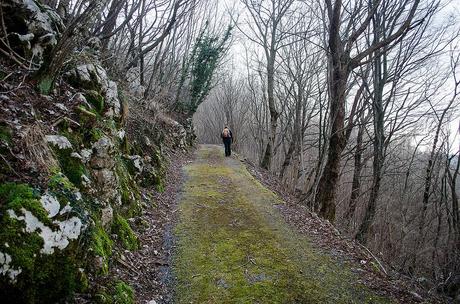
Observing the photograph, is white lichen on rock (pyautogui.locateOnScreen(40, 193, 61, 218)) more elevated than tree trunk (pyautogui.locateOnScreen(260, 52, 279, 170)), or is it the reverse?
tree trunk (pyautogui.locateOnScreen(260, 52, 279, 170))

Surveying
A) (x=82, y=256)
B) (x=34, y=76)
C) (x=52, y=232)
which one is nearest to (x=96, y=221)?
(x=82, y=256)

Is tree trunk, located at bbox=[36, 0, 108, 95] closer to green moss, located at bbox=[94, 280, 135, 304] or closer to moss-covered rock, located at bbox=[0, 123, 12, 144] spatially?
moss-covered rock, located at bbox=[0, 123, 12, 144]

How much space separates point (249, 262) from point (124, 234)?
196 centimetres

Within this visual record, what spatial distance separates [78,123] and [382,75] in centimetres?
977

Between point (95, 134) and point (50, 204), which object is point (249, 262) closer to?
point (50, 204)

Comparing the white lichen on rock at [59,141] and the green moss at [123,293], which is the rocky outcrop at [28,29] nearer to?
the white lichen on rock at [59,141]

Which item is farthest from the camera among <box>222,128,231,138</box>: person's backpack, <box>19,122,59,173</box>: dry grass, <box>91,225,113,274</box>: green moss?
<box>222,128,231,138</box>: person's backpack

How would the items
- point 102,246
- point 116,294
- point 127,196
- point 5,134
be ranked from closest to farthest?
point 5,134 < point 116,294 < point 102,246 < point 127,196

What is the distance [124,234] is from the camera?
14.5 ft

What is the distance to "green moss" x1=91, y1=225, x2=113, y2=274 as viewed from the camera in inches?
126

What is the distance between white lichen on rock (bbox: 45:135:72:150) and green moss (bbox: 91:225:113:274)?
3.50ft

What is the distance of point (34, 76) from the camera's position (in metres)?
3.96

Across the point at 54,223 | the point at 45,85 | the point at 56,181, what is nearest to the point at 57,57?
the point at 45,85

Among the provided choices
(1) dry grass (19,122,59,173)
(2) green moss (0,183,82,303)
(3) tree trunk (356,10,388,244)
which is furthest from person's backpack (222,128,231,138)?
(2) green moss (0,183,82,303)
